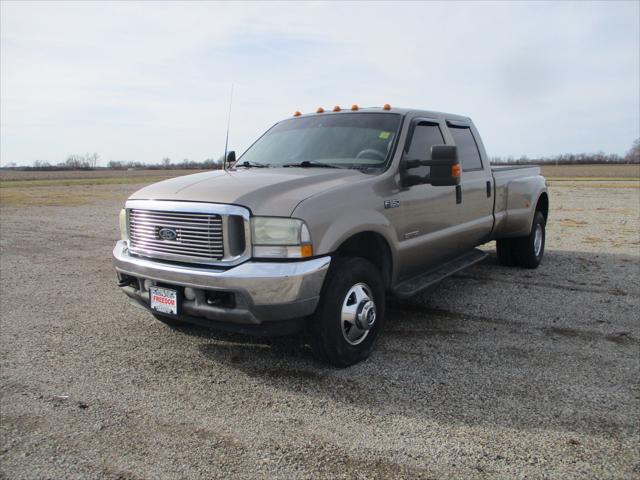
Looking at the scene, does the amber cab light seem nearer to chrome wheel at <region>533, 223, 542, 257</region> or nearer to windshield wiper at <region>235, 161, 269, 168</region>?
windshield wiper at <region>235, 161, 269, 168</region>

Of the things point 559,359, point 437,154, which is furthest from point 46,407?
point 559,359

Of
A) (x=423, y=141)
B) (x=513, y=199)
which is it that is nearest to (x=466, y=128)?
(x=513, y=199)

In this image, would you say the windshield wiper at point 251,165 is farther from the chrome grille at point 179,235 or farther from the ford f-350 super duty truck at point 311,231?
the chrome grille at point 179,235

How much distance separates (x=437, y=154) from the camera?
416cm

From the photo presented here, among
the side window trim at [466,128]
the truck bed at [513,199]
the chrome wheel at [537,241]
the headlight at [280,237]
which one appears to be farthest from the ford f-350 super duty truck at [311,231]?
the chrome wheel at [537,241]

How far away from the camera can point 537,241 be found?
7.49 meters

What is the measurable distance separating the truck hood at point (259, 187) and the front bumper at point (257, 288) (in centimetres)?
38

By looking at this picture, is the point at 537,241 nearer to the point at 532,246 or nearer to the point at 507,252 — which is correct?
the point at 532,246

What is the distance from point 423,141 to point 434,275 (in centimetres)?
130

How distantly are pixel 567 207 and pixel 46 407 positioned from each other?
629 inches

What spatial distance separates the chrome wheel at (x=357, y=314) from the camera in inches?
150

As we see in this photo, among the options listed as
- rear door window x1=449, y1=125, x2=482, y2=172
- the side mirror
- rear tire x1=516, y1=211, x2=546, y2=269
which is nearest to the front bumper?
the side mirror

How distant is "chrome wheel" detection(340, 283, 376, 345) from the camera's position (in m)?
3.80

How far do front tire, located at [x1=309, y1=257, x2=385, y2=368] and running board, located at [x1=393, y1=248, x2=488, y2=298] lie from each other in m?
0.39
